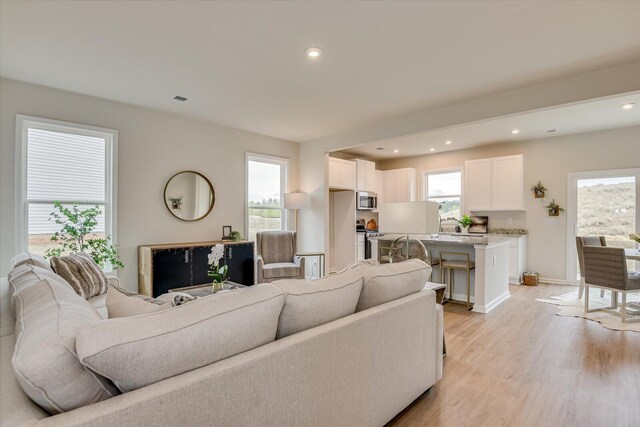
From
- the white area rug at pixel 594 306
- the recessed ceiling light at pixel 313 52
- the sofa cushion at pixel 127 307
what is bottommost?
the white area rug at pixel 594 306

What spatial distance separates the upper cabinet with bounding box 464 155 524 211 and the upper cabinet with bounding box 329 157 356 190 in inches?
91.3

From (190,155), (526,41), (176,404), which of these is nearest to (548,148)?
(526,41)

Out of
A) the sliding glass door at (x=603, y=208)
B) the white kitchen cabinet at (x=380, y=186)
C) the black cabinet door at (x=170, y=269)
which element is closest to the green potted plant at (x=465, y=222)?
the sliding glass door at (x=603, y=208)

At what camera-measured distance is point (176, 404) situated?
3.22ft

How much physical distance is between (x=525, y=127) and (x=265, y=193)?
4.43m

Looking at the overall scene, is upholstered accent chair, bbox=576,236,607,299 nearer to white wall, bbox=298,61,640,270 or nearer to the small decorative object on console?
white wall, bbox=298,61,640,270

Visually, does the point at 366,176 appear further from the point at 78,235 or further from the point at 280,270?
the point at 78,235

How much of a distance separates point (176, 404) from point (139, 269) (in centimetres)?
379

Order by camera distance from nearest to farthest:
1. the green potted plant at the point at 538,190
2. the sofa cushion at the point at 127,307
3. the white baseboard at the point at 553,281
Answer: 1. the sofa cushion at the point at 127,307
2. the white baseboard at the point at 553,281
3. the green potted plant at the point at 538,190

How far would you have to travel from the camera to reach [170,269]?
418 cm

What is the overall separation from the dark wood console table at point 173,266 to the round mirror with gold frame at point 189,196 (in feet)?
1.73

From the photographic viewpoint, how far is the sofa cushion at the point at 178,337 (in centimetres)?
92

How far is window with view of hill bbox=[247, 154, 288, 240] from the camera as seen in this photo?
5.68 m

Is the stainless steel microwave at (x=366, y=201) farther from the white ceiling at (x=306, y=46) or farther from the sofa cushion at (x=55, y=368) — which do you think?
the sofa cushion at (x=55, y=368)
